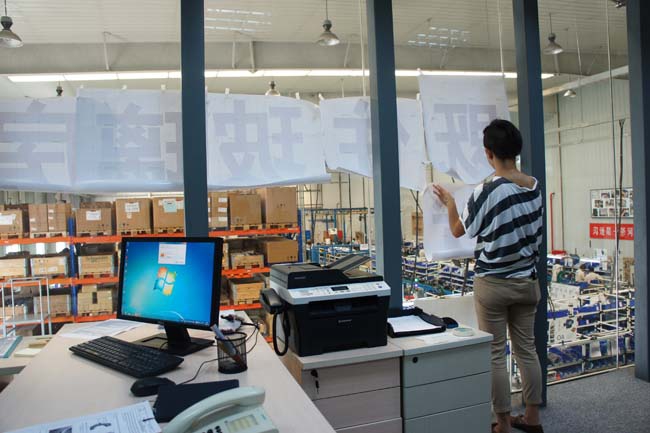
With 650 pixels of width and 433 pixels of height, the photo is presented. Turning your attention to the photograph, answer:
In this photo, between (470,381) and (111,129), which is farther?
(111,129)

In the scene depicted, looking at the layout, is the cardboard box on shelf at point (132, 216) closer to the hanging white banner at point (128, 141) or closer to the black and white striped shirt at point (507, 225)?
the hanging white banner at point (128, 141)

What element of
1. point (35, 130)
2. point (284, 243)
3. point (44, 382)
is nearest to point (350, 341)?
point (44, 382)

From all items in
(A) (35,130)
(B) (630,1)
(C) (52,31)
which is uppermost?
(C) (52,31)

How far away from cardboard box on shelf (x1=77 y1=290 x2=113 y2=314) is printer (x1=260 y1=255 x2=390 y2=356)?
409 centimetres

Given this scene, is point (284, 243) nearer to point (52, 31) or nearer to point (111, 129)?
point (111, 129)

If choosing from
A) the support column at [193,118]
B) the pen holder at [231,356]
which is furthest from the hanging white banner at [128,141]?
the pen holder at [231,356]

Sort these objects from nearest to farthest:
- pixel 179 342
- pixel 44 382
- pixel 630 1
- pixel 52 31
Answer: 1. pixel 44 382
2. pixel 179 342
3. pixel 630 1
4. pixel 52 31

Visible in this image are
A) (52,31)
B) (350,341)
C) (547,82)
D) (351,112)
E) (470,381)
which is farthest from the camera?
(547,82)

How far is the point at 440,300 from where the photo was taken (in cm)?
268

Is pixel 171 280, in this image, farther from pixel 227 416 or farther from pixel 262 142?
pixel 262 142

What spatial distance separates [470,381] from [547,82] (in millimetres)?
9572

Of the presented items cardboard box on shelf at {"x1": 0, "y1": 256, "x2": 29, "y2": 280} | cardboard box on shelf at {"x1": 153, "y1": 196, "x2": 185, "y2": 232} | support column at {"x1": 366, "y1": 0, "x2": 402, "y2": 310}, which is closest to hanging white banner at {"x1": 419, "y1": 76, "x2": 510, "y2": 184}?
support column at {"x1": 366, "y1": 0, "x2": 402, "y2": 310}

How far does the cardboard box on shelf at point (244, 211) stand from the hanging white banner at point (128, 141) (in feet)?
9.62

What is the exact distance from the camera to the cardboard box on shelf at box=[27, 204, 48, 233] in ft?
16.8
